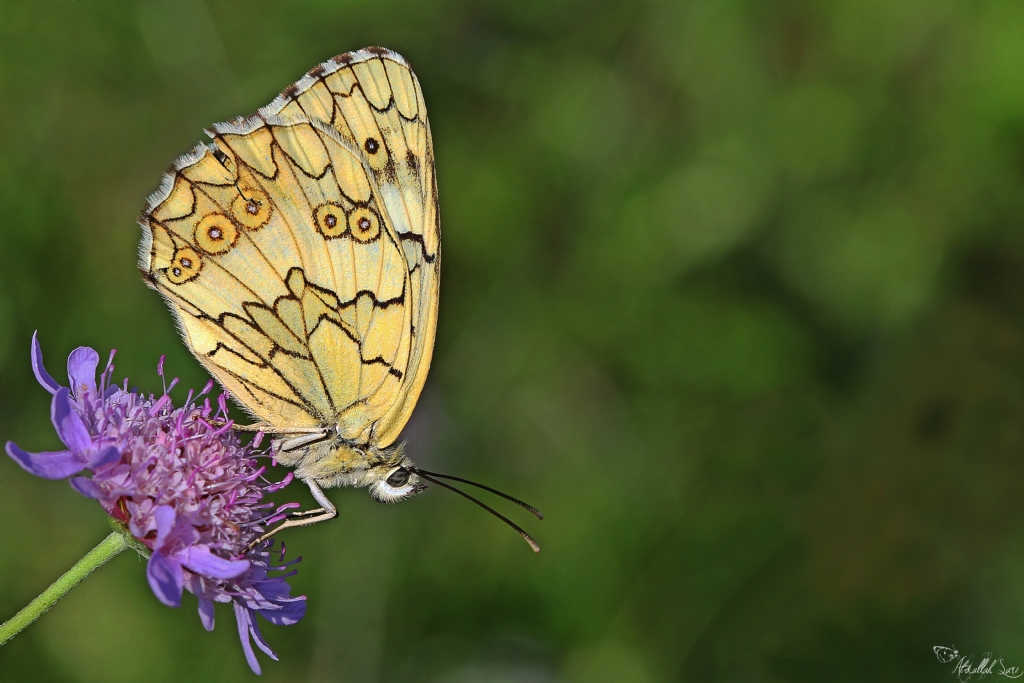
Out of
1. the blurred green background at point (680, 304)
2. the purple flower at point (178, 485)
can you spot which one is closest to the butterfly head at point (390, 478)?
the purple flower at point (178, 485)

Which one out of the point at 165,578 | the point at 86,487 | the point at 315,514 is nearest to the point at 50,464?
the point at 86,487

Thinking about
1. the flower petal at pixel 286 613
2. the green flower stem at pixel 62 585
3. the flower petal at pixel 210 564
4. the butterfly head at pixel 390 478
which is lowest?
the flower petal at pixel 286 613

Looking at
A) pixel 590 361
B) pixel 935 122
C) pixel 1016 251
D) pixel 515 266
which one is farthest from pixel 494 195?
pixel 1016 251

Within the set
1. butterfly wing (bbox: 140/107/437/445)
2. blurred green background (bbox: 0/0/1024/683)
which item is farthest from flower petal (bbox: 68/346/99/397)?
blurred green background (bbox: 0/0/1024/683)

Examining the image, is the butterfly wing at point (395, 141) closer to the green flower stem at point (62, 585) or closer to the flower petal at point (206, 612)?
the flower petal at point (206, 612)

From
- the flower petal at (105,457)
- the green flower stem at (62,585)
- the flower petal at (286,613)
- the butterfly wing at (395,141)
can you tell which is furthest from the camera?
the butterfly wing at (395,141)

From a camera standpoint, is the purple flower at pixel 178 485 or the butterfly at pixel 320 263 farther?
the butterfly at pixel 320 263
